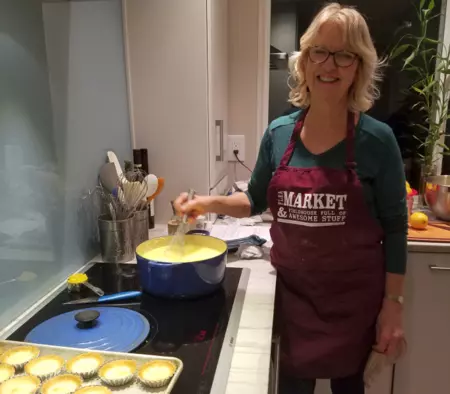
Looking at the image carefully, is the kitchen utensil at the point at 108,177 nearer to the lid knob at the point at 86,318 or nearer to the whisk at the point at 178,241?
the whisk at the point at 178,241

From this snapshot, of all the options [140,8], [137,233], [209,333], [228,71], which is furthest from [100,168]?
[228,71]

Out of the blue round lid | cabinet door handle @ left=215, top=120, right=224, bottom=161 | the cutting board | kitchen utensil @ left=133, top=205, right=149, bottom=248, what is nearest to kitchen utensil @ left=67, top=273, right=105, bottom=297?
the blue round lid

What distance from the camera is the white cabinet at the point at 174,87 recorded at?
1.46 m

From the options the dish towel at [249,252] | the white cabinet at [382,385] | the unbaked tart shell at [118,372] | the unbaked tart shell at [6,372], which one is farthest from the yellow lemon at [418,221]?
the unbaked tart shell at [6,372]

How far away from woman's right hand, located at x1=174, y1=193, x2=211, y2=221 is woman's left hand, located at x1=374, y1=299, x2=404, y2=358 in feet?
1.68

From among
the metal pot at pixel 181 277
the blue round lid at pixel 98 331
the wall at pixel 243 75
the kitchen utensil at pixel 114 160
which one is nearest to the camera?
the blue round lid at pixel 98 331

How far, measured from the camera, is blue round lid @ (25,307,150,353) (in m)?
0.81

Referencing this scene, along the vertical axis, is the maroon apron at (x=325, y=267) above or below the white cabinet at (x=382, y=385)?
above

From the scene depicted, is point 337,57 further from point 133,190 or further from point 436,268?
point 436,268

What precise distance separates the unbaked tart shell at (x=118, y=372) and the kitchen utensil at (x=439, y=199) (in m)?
1.39

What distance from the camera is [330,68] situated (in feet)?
3.27

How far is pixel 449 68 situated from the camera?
1886mm

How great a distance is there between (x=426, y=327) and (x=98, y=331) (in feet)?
3.96

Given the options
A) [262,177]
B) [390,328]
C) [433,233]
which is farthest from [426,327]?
[262,177]
